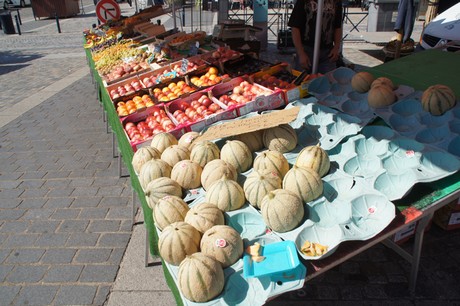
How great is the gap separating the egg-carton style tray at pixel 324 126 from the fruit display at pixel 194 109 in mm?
870

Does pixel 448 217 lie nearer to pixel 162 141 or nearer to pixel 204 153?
pixel 204 153

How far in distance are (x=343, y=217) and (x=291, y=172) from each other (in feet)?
1.38

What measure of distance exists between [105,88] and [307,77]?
3010 millimetres

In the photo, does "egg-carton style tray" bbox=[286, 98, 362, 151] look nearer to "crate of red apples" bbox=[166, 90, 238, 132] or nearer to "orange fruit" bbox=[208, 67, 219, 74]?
"crate of red apples" bbox=[166, 90, 238, 132]

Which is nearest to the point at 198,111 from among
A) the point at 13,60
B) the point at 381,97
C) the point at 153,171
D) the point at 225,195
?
the point at 153,171

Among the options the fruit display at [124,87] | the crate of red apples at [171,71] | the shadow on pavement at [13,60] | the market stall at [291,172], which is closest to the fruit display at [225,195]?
the market stall at [291,172]

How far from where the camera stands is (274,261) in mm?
1734

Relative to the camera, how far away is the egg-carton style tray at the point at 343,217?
73.3 inches

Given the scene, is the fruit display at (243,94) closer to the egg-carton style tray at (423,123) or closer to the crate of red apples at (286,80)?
the crate of red apples at (286,80)

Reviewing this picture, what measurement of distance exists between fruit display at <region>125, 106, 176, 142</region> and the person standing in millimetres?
2349

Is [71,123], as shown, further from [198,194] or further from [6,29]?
[6,29]

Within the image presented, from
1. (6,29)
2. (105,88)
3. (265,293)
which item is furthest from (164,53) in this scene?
(6,29)

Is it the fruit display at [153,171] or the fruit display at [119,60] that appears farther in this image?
the fruit display at [119,60]

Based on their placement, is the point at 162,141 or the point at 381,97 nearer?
the point at 162,141
